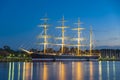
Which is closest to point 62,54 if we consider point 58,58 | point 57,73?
point 58,58

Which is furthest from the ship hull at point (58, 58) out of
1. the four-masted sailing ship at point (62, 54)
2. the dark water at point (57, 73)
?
the dark water at point (57, 73)

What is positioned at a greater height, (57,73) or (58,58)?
(58,58)

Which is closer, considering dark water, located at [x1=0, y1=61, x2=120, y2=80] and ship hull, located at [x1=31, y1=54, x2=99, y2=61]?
dark water, located at [x1=0, y1=61, x2=120, y2=80]

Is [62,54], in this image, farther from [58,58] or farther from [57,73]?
[57,73]

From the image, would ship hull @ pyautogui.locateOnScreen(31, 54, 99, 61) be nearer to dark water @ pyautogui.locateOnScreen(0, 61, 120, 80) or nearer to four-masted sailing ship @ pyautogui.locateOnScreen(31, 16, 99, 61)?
four-masted sailing ship @ pyautogui.locateOnScreen(31, 16, 99, 61)

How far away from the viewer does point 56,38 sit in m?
151

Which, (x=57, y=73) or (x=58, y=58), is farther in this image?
(x=58, y=58)

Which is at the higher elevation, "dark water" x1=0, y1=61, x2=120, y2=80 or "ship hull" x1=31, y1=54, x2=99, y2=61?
"ship hull" x1=31, y1=54, x2=99, y2=61

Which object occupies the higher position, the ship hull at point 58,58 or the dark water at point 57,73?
the ship hull at point 58,58

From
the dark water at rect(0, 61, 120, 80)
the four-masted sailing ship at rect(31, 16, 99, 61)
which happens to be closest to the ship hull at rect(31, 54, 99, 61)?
the four-masted sailing ship at rect(31, 16, 99, 61)

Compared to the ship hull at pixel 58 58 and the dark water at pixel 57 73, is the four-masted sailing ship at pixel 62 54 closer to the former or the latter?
the ship hull at pixel 58 58

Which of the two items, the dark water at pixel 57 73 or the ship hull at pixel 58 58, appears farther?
the ship hull at pixel 58 58

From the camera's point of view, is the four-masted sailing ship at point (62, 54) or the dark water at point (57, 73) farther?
the four-masted sailing ship at point (62, 54)

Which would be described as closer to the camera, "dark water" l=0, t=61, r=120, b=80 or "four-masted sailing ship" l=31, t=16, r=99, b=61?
"dark water" l=0, t=61, r=120, b=80
